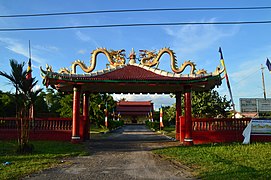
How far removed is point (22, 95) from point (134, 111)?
63.8 m

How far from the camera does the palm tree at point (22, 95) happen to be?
1070 cm

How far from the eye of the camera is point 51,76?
45.3ft

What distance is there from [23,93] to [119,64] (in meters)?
6.67

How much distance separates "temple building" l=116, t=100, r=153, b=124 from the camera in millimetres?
73875

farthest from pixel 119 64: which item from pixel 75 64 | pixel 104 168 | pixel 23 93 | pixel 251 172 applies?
pixel 251 172

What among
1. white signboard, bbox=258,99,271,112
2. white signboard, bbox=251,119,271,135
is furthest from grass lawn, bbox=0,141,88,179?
white signboard, bbox=258,99,271,112

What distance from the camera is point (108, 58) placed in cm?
1627

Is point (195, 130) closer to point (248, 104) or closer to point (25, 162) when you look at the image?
point (248, 104)

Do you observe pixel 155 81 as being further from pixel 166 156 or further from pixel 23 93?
pixel 23 93

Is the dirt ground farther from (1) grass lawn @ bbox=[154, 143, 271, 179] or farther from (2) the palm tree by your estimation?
(2) the palm tree

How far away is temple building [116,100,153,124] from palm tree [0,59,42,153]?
6175cm

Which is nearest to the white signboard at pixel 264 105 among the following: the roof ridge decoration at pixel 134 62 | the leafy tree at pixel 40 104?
the roof ridge decoration at pixel 134 62

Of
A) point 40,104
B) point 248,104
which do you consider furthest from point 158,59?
point 40,104

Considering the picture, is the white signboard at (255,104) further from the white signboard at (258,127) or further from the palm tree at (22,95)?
the palm tree at (22,95)
